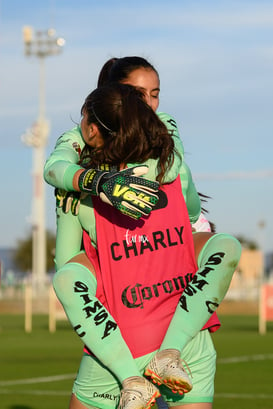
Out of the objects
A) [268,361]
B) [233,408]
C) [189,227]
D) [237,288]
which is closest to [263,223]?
[237,288]

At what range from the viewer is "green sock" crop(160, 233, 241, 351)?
4.07 meters

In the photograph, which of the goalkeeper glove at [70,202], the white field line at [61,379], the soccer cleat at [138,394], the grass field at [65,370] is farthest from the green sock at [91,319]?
the white field line at [61,379]

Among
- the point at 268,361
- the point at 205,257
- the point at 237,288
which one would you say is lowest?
the point at 237,288

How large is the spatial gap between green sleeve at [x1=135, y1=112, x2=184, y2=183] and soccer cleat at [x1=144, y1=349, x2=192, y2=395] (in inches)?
27.6

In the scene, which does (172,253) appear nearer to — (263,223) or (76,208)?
(76,208)

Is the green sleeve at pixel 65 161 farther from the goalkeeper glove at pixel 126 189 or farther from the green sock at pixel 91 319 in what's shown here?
the green sock at pixel 91 319

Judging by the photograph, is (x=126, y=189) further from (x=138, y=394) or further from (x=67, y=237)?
(x=138, y=394)

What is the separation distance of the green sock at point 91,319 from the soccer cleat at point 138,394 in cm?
10

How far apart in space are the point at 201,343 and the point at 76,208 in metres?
0.75

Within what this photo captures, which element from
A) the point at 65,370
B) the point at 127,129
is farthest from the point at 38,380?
the point at 127,129

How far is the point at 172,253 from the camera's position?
4156mm

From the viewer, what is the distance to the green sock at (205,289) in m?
4.07

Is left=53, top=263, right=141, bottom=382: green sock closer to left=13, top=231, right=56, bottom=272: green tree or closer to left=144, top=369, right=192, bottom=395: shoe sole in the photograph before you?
left=144, top=369, right=192, bottom=395: shoe sole

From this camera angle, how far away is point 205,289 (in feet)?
13.6
